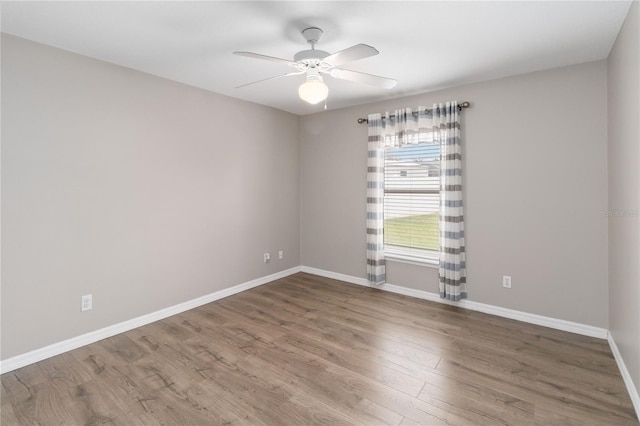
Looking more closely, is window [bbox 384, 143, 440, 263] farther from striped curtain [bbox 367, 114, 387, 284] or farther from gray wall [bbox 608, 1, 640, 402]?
gray wall [bbox 608, 1, 640, 402]

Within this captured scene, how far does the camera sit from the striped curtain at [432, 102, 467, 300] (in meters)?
3.49

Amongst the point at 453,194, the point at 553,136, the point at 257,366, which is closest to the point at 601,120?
the point at 553,136

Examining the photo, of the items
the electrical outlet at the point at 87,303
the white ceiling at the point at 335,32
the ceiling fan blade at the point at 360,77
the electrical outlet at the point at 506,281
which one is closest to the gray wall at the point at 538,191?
the electrical outlet at the point at 506,281

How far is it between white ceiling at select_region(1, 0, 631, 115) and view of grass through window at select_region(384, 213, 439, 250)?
5.57ft

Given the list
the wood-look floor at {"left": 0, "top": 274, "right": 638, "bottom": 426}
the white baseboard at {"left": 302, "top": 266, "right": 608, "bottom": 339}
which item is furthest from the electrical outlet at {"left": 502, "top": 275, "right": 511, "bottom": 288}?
Result: the wood-look floor at {"left": 0, "top": 274, "right": 638, "bottom": 426}

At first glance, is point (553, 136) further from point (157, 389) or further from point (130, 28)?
point (157, 389)

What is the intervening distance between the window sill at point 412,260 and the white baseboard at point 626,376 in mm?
1627

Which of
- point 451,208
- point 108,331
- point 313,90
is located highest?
point 313,90

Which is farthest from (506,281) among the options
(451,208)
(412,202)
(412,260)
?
(412,202)

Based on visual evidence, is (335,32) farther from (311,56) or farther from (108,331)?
(108,331)

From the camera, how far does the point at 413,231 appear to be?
13.2ft

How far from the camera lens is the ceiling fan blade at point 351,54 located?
6.32ft

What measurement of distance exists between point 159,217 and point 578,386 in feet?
12.6

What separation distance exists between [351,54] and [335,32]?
438 mm
